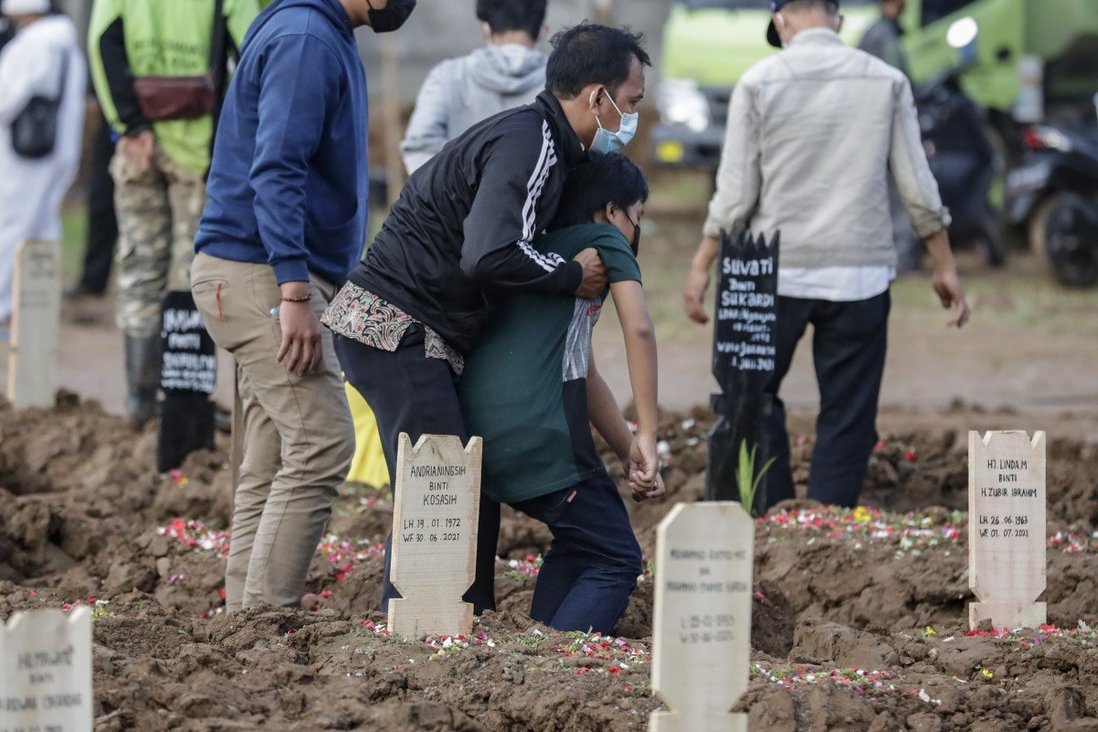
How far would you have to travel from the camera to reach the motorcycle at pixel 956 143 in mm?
14359

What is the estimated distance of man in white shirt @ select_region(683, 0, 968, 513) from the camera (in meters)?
6.32

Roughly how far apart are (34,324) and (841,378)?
13.6 feet

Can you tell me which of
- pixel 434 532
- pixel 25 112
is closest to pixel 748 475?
pixel 434 532

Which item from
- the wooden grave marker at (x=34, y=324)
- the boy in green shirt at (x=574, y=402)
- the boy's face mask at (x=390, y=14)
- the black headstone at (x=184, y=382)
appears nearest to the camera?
the boy in green shirt at (x=574, y=402)

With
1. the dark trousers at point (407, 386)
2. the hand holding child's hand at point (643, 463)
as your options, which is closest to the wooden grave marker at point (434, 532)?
the dark trousers at point (407, 386)

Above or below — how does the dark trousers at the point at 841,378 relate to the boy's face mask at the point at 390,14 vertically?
below

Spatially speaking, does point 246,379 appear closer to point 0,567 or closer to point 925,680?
point 0,567

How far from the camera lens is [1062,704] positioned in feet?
13.0

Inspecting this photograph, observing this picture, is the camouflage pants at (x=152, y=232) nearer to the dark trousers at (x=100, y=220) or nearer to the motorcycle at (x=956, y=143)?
the dark trousers at (x=100, y=220)

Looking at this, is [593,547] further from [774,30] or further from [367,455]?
[774,30]

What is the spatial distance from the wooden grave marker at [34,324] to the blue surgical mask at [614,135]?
469cm

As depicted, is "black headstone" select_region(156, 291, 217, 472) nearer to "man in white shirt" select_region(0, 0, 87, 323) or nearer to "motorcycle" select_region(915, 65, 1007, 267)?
"man in white shirt" select_region(0, 0, 87, 323)

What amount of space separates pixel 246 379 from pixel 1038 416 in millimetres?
5383

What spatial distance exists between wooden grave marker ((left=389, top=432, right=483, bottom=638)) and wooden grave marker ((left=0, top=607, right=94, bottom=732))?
1.13 m
